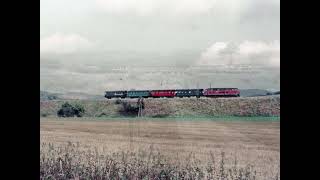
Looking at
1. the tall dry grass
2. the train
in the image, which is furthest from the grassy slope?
the tall dry grass

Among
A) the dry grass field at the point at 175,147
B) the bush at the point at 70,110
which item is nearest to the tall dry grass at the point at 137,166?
the dry grass field at the point at 175,147

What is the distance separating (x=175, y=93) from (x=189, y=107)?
0.07 metres

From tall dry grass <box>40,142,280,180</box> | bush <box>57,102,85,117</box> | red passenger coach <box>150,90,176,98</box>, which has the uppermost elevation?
red passenger coach <box>150,90,176,98</box>

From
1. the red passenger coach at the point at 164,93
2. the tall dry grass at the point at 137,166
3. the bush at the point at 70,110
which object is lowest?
the tall dry grass at the point at 137,166

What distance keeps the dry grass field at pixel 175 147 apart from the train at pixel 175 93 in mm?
84

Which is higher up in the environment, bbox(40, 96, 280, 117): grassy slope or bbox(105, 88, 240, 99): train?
bbox(105, 88, 240, 99): train

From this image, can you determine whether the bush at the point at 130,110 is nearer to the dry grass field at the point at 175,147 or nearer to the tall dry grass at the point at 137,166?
the dry grass field at the point at 175,147

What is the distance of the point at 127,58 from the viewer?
128 centimetres

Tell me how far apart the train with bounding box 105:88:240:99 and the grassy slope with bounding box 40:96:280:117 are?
0.02m

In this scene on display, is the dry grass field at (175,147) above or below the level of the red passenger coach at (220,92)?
below

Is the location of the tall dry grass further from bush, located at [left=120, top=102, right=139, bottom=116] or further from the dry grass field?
bush, located at [left=120, top=102, right=139, bottom=116]

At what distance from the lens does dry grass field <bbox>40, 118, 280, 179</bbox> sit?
1297 mm

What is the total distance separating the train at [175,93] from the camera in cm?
130
